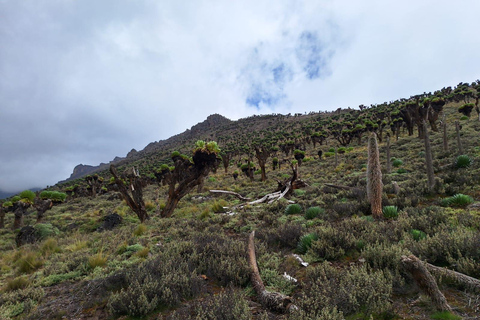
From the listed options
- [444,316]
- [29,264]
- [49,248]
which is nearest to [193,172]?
[49,248]

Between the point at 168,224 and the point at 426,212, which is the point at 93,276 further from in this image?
the point at 426,212

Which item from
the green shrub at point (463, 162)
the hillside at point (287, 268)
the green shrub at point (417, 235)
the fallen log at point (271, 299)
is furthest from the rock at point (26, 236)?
the green shrub at point (463, 162)

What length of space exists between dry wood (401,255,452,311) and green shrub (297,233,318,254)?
2728 mm

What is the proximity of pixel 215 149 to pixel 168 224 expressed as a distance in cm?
539

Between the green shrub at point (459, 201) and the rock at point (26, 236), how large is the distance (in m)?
17.6

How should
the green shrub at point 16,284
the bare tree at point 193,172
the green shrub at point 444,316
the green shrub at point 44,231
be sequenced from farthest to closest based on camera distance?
the bare tree at point 193,172 < the green shrub at point 44,231 < the green shrub at point 16,284 < the green shrub at point 444,316

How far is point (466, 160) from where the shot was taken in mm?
11320

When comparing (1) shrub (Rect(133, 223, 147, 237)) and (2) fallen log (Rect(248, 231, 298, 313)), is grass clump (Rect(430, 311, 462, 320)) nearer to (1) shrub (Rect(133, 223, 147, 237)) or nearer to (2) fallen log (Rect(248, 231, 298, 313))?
(2) fallen log (Rect(248, 231, 298, 313))

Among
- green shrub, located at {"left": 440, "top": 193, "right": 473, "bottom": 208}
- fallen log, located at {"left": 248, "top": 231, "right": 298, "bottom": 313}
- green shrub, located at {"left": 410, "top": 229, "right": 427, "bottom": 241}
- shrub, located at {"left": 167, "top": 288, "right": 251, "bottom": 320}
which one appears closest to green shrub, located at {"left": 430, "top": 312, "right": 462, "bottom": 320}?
fallen log, located at {"left": 248, "top": 231, "right": 298, "bottom": 313}

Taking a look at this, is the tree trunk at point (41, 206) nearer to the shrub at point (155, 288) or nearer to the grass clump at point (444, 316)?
the shrub at point (155, 288)

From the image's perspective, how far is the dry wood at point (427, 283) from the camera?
284 cm

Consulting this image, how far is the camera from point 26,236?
1118cm

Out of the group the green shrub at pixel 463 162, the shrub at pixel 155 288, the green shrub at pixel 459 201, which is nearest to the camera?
the shrub at pixel 155 288

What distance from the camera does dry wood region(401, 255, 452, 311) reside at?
2.84m
